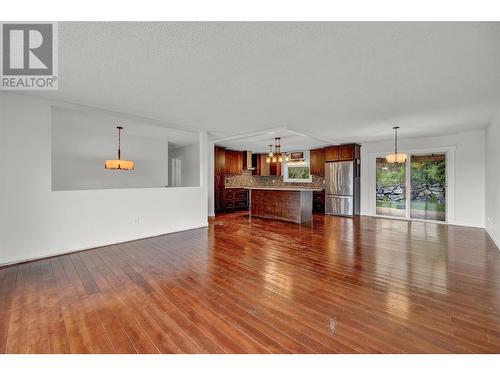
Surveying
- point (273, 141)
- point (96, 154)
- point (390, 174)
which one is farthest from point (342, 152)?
point (96, 154)

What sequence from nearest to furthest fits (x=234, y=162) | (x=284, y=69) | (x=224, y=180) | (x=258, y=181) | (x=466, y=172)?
(x=284, y=69)
(x=466, y=172)
(x=224, y=180)
(x=234, y=162)
(x=258, y=181)

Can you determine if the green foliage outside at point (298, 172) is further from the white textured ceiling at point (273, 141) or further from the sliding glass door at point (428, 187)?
the sliding glass door at point (428, 187)

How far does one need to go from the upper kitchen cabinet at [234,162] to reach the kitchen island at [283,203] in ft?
5.45

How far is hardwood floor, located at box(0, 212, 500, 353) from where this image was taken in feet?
5.27

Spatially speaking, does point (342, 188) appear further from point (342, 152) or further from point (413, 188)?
point (413, 188)

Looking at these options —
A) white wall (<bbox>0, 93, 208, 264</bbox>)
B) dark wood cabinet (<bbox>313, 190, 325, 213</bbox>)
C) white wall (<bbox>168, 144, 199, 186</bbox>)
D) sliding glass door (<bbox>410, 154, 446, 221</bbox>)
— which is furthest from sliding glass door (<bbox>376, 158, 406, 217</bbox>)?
white wall (<bbox>0, 93, 208, 264</bbox>)

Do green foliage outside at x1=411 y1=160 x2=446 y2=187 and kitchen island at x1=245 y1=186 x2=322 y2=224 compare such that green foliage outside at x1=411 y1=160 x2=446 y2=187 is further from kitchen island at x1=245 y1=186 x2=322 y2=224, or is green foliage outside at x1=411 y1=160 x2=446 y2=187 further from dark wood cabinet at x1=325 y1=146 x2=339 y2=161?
kitchen island at x1=245 y1=186 x2=322 y2=224

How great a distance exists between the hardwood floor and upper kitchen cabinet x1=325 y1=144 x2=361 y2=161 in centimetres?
396

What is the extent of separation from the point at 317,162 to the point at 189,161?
462 centimetres

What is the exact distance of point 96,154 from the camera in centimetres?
585

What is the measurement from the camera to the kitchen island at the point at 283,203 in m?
6.16

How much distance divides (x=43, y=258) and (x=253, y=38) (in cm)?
412
